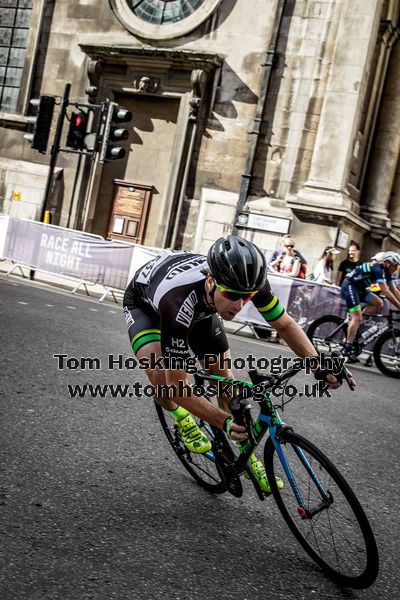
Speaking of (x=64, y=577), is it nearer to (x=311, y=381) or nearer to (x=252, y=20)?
(x=311, y=381)

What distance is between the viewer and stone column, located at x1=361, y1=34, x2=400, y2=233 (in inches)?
821

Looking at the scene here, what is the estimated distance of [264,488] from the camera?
3.61 meters

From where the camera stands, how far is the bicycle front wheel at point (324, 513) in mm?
3018

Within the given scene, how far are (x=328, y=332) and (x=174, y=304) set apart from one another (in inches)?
327

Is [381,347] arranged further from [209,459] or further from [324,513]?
[324,513]

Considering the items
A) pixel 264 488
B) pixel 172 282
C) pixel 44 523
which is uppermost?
pixel 172 282

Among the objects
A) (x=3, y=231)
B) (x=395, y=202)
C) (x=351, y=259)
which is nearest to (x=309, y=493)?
(x=351, y=259)

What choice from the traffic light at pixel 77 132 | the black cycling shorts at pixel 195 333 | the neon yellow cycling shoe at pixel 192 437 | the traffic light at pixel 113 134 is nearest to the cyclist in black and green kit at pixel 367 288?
the traffic light at pixel 113 134

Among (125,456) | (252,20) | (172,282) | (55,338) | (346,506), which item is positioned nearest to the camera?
(346,506)

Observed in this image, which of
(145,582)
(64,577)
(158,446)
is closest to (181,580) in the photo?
(145,582)

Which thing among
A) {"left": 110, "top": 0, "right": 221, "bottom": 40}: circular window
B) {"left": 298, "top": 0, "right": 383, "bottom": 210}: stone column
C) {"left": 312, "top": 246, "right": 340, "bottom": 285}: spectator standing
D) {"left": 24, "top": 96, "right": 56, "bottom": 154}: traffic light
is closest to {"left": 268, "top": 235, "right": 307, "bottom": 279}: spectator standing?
{"left": 312, "top": 246, "right": 340, "bottom": 285}: spectator standing

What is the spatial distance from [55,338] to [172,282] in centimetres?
512

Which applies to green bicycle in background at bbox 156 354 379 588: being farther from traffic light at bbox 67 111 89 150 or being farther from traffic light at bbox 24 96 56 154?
traffic light at bbox 24 96 56 154

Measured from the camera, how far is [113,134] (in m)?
15.1
